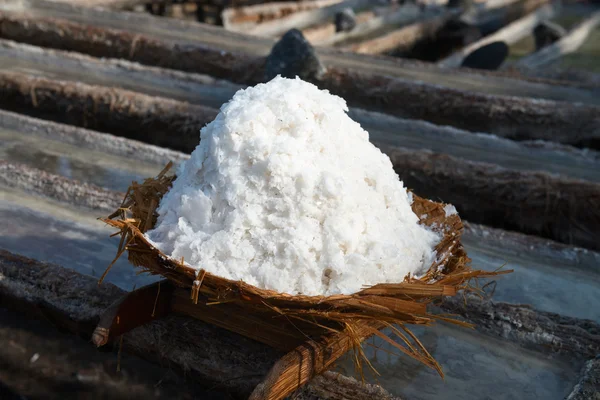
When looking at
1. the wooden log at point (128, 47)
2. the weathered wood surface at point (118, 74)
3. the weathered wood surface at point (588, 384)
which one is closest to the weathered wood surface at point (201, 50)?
the wooden log at point (128, 47)

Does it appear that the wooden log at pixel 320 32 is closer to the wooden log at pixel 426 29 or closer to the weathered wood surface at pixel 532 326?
the wooden log at pixel 426 29

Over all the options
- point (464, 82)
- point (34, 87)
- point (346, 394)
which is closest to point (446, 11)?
point (464, 82)

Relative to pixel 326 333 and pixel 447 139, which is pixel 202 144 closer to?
pixel 326 333

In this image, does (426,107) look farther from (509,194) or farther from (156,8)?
(156,8)

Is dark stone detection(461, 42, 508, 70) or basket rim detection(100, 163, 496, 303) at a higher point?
dark stone detection(461, 42, 508, 70)

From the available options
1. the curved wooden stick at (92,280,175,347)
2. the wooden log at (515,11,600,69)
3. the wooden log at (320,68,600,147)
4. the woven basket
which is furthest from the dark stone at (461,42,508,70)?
the curved wooden stick at (92,280,175,347)

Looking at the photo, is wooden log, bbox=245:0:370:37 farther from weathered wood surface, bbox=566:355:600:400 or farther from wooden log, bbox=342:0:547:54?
weathered wood surface, bbox=566:355:600:400

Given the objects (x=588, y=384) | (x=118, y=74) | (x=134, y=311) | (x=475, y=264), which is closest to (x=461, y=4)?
(x=118, y=74)
